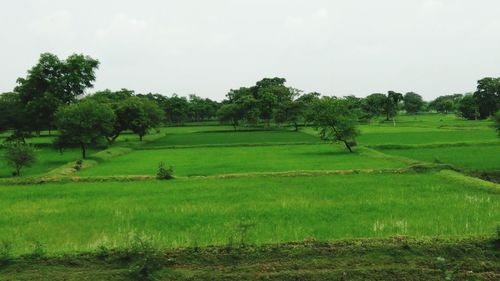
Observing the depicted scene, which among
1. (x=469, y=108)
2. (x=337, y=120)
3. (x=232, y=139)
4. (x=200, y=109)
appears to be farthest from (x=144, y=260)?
(x=200, y=109)

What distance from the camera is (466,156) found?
97.7ft

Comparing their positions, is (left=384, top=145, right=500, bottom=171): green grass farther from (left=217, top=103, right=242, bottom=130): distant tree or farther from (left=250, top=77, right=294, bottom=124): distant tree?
(left=217, top=103, right=242, bottom=130): distant tree

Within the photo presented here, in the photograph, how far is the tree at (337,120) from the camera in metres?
37.3

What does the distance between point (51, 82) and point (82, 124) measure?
1911 centimetres

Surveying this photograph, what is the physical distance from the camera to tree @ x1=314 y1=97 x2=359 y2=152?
3728cm

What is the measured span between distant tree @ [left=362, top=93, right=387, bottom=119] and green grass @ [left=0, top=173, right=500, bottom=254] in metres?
93.0

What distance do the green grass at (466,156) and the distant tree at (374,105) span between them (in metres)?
72.7

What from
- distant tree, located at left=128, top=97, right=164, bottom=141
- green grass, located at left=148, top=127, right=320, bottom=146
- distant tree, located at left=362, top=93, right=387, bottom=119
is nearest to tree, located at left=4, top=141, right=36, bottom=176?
green grass, located at left=148, top=127, right=320, bottom=146

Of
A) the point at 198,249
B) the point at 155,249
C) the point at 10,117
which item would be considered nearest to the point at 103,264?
the point at 155,249

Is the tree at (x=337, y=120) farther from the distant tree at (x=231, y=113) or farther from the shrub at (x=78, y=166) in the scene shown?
the distant tree at (x=231, y=113)

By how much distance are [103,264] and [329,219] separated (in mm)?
6561

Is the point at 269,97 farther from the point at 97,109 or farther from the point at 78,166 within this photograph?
the point at 78,166

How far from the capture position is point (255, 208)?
14.2 m

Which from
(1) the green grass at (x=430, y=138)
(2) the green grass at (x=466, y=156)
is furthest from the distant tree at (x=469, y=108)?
(2) the green grass at (x=466, y=156)
